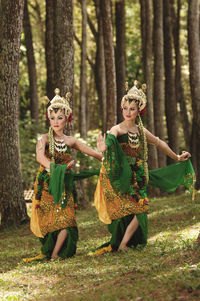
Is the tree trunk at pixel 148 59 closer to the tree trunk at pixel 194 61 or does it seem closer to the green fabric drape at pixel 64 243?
the tree trunk at pixel 194 61

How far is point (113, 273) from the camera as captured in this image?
22.0 ft

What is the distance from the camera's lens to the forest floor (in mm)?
5645

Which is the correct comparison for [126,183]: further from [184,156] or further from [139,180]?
[184,156]

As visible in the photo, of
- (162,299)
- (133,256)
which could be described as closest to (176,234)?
(133,256)

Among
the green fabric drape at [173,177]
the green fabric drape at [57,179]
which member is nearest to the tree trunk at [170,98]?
the green fabric drape at [173,177]

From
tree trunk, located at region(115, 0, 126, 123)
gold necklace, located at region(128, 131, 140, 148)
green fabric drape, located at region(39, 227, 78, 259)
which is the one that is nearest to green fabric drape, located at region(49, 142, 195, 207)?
gold necklace, located at region(128, 131, 140, 148)

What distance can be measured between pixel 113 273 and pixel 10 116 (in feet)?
20.6

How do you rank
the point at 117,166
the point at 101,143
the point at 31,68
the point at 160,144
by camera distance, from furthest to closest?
the point at 31,68 → the point at 160,144 → the point at 117,166 → the point at 101,143

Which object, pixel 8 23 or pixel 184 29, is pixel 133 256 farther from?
pixel 184 29

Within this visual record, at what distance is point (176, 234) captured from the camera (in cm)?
962

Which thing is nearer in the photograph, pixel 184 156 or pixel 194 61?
pixel 184 156

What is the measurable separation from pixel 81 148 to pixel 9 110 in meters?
4.00

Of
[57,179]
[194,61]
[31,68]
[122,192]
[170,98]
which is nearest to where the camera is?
[57,179]

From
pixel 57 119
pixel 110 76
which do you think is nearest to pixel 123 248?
pixel 57 119
